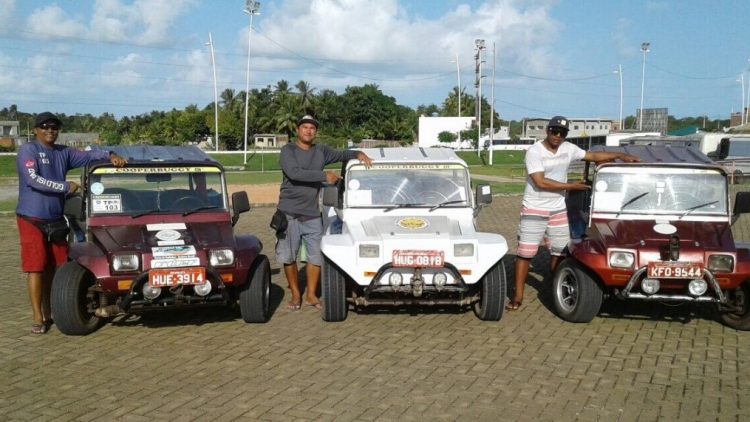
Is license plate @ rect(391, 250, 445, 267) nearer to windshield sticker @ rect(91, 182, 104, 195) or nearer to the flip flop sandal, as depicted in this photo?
windshield sticker @ rect(91, 182, 104, 195)

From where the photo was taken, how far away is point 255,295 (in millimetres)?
6812

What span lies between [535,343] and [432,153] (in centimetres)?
277

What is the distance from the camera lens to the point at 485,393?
512cm

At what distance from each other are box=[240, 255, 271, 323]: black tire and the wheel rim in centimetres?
294

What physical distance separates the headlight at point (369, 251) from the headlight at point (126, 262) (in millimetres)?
1953

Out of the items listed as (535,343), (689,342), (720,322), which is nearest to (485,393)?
(535,343)

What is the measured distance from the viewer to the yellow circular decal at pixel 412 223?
7043mm

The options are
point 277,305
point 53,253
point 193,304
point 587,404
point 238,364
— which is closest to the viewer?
point 587,404

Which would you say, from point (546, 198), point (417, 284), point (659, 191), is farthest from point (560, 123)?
point (417, 284)

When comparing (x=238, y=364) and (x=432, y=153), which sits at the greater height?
(x=432, y=153)

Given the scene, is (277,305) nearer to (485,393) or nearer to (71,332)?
(71,332)

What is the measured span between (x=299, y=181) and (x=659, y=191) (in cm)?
380

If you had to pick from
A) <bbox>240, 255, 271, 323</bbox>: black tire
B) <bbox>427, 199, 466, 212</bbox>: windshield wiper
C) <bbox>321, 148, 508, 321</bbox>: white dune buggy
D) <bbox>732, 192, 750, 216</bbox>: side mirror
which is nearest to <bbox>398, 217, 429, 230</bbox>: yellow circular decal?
<bbox>321, 148, 508, 321</bbox>: white dune buggy

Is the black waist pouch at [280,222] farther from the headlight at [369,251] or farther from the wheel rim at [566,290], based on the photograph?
the wheel rim at [566,290]
